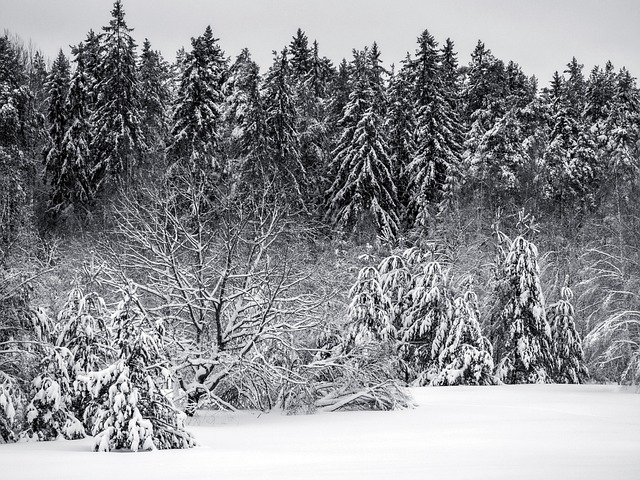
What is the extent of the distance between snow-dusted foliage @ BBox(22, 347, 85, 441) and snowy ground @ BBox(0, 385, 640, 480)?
1.19 ft

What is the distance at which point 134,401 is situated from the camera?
10344mm

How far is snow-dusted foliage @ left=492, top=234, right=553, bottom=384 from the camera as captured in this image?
23.7 meters

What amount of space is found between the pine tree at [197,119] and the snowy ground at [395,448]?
79.4 feet

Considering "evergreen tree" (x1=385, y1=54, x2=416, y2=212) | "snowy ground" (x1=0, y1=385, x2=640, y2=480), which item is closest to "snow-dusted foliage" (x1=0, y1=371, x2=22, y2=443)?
"snowy ground" (x1=0, y1=385, x2=640, y2=480)

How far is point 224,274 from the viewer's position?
15.2 metres

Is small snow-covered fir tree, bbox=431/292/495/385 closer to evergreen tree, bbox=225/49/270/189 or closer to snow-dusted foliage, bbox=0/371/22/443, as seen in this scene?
snow-dusted foliage, bbox=0/371/22/443

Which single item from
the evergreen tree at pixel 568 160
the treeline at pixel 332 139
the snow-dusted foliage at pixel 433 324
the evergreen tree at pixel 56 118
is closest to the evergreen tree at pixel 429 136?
the treeline at pixel 332 139

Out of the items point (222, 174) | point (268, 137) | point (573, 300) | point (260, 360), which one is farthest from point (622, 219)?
point (260, 360)

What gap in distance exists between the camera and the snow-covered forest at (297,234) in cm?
1298

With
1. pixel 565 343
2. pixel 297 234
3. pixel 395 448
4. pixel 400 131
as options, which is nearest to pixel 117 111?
pixel 297 234

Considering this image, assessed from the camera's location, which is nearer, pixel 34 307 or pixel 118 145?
pixel 34 307

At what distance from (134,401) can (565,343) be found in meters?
17.3

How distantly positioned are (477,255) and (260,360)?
729 inches

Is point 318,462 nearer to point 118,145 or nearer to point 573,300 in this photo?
point 573,300
